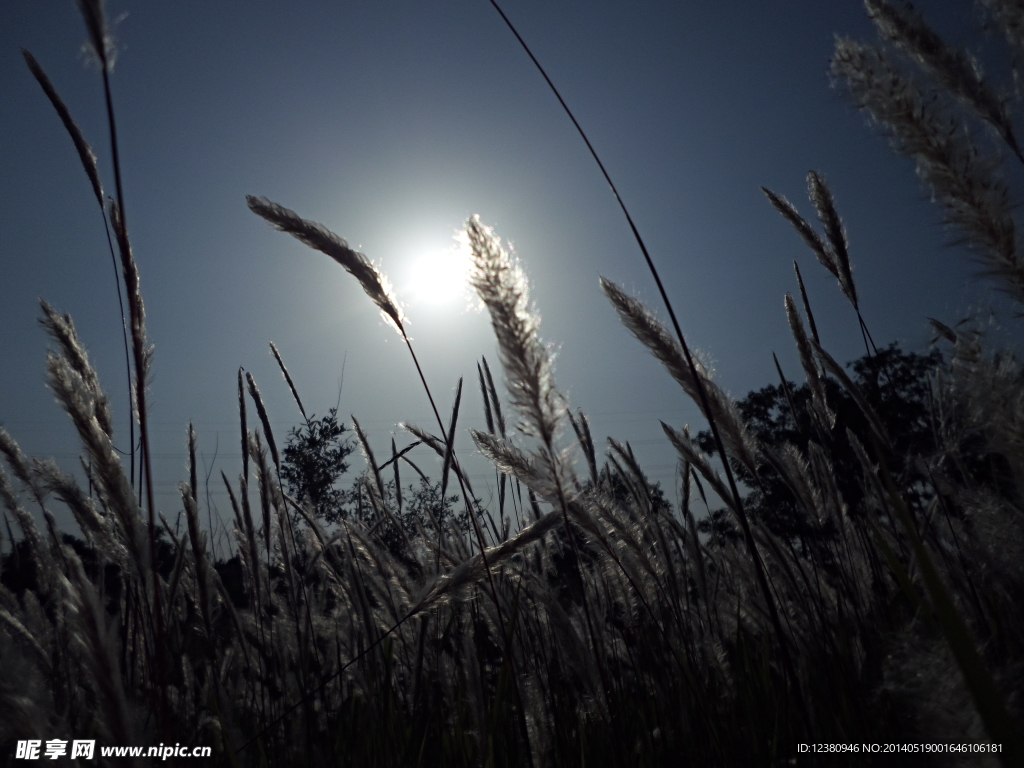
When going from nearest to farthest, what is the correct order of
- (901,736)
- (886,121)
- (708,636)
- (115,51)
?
1. (886,121)
2. (115,51)
3. (901,736)
4. (708,636)

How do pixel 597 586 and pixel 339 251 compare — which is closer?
pixel 339 251

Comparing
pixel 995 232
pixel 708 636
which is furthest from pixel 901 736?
pixel 995 232

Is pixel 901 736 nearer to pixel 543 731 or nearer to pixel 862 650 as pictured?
pixel 862 650

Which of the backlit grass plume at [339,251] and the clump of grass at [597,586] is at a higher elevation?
the backlit grass plume at [339,251]

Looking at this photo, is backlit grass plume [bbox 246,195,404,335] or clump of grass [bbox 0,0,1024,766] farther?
backlit grass plume [bbox 246,195,404,335]

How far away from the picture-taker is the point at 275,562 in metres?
3.46

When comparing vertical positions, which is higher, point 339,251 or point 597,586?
point 339,251

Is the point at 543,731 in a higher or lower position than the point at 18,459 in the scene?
lower

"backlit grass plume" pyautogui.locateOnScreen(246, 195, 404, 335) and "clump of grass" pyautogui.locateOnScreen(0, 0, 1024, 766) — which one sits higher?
"backlit grass plume" pyautogui.locateOnScreen(246, 195, 404, 335)

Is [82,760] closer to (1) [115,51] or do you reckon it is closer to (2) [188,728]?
(2) [188,728]

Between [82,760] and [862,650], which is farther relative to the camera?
[862,650]

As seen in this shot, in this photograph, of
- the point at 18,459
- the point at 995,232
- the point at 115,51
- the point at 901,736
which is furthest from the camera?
the point at 18,459

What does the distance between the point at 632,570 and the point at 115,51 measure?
2.18 m

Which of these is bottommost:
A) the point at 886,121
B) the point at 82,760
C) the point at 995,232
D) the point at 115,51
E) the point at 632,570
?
the point at 82,760
